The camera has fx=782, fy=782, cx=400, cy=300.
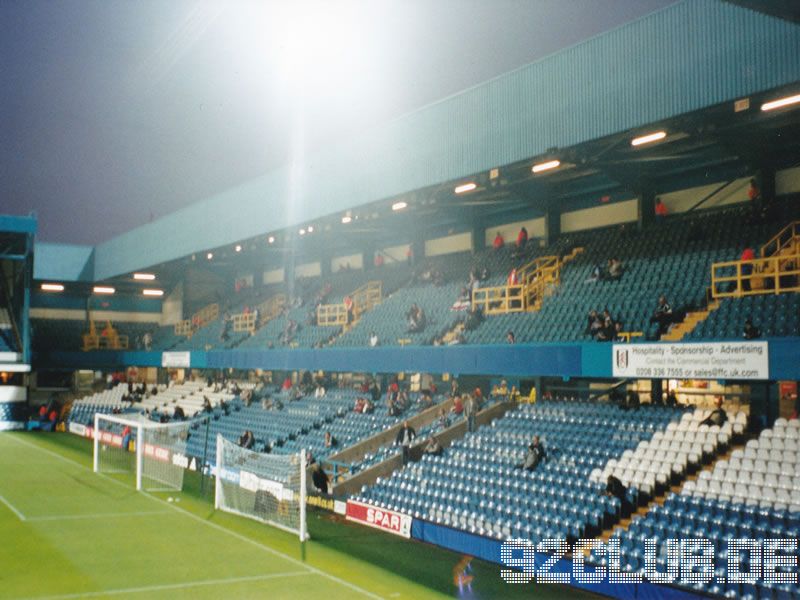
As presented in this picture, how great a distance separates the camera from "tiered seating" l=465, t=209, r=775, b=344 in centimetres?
2147

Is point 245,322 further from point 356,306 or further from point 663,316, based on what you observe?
point 663,316

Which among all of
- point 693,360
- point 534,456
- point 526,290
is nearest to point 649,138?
point 693,360

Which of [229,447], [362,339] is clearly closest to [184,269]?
[362,339]

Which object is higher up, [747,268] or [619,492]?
[747,268]

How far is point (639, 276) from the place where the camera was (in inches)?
915

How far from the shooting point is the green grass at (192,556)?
49.9ft

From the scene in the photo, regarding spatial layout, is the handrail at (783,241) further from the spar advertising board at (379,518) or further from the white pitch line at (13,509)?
the white pitch line at (13,509)

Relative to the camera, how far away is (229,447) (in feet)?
82.3

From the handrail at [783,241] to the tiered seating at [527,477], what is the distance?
4853mm

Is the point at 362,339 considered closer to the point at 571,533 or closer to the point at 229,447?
the point at 229,447

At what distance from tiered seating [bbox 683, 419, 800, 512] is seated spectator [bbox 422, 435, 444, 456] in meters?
7.96

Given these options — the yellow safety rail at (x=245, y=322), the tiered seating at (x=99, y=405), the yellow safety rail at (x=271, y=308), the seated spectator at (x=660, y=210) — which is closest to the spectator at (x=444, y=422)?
the seated spectator at (x=660, y=210)

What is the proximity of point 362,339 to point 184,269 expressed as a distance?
79.7 ft

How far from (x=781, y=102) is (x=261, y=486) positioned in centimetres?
1683
